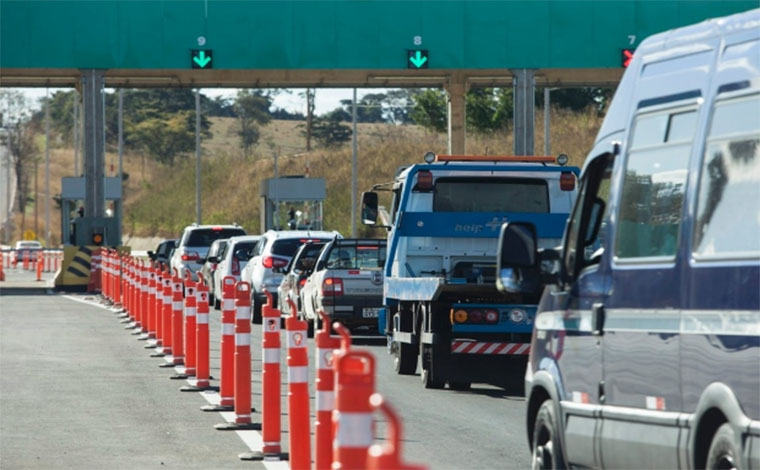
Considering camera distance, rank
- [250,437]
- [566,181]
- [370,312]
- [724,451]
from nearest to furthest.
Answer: [724,451] < [250,437] < [566,181] < [370,312]

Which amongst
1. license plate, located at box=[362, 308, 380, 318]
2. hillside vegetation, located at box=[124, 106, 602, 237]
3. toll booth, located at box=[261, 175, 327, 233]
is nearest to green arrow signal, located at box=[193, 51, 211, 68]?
toll booth, located at box=[261, 175, 327, 233]

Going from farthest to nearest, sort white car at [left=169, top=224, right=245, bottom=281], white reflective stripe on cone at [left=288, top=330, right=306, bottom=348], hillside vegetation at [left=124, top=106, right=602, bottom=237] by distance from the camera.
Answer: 1. hillside vegetation at [left=124, top=106, right=602, bottom=237]
2. white car at [left=169, top=224, right=245, bottom=281]
3. white reflective stripe on cone at [left=288, top=330, right=306, bottom=348]

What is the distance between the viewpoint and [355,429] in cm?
684

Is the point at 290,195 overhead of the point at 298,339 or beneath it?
overhead

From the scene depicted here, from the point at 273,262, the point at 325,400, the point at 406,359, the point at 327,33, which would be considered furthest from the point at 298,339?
the point at 327,33

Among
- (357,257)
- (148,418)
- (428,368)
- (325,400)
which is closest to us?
(325,400)

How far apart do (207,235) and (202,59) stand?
4306 mm

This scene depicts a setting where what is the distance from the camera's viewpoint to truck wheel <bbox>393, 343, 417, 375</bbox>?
20344mm

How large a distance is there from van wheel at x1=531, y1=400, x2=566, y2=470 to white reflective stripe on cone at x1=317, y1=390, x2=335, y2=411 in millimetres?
1155

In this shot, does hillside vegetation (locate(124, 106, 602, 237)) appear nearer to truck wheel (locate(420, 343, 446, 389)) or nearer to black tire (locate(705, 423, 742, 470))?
truck wheel (locate(420, 343, 446, 389))

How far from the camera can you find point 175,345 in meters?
21.7

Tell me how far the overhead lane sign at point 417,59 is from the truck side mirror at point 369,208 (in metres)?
22.1

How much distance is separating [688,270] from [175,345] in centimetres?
1430

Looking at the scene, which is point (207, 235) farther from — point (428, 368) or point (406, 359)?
point (428, 368)
